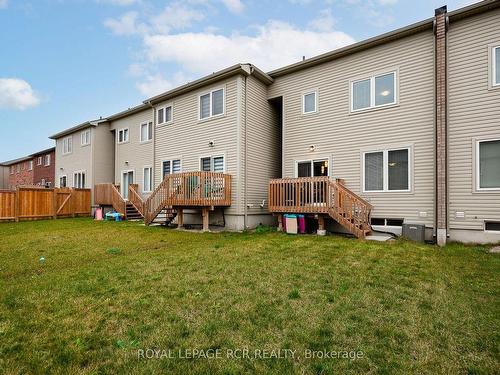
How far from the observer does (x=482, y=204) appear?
319 inches

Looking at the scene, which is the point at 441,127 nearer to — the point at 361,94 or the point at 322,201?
the point at 361,94

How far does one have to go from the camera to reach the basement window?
799 centimetres

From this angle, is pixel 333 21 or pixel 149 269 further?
pixel 333 21

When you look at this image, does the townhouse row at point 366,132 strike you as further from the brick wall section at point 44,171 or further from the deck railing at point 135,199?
the brick wall section at point 44,171

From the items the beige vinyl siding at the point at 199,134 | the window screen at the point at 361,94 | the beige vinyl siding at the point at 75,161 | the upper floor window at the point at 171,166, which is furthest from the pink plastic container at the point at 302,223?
the beige vinyl siding at the point at 75,161

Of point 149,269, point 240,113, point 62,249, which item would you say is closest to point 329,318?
point 149,269

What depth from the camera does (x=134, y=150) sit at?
58.6ft

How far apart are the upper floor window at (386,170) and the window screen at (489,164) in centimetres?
189

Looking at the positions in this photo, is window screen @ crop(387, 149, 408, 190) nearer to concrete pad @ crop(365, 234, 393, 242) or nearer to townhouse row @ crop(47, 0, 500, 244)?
townhouse row @ crop(47, 0, 500, 244)

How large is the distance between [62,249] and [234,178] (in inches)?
256

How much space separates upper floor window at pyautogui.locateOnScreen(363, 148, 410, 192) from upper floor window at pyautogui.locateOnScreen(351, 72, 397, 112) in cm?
180

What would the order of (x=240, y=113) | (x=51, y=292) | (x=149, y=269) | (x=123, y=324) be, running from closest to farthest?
(x=123, y=324), (x=51, y=292), (x=149, y=269), (x=240, y=113)

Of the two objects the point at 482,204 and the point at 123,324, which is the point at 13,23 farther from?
the point at 482,204

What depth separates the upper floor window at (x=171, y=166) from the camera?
47.2 ft
